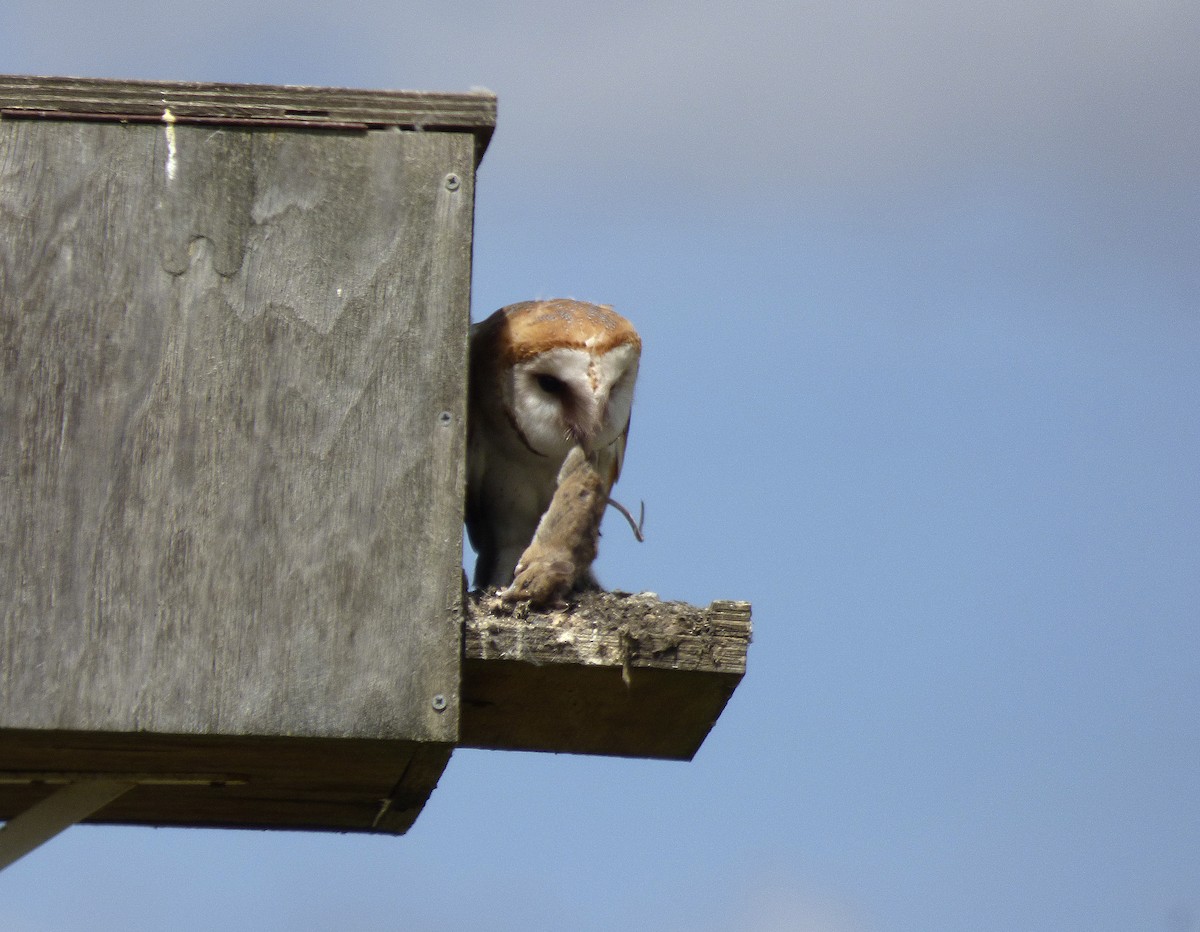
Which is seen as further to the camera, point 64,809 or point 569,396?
point 569,396

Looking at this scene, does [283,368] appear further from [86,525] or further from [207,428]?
[86,525]

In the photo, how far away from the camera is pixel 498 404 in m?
4.14

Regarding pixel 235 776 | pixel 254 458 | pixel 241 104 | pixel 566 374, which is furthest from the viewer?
pixel 566 374

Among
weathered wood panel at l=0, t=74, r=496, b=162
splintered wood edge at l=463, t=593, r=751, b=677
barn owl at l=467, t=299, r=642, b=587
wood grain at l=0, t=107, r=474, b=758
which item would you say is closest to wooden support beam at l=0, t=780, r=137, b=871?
wood grain at l=0, t=107, r=474, b=758

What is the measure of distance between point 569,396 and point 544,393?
0.05 meters

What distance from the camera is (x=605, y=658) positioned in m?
3.36

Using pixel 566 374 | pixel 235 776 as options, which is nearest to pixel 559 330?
pixel 566 374

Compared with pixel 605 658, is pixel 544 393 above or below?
above

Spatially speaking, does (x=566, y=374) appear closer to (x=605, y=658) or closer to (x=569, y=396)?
(x=569, y=396)

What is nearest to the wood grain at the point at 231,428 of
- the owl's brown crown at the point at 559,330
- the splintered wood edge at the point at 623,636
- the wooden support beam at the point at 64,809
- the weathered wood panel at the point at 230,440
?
the weathered wood panel at the point at 230,440

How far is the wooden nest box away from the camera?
321cm

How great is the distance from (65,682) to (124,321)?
58 centimetres

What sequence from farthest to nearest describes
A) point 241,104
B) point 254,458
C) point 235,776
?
point 235,776 < point 241,104 < point 254,458

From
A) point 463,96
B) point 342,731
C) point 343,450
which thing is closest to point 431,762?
point 342,731
